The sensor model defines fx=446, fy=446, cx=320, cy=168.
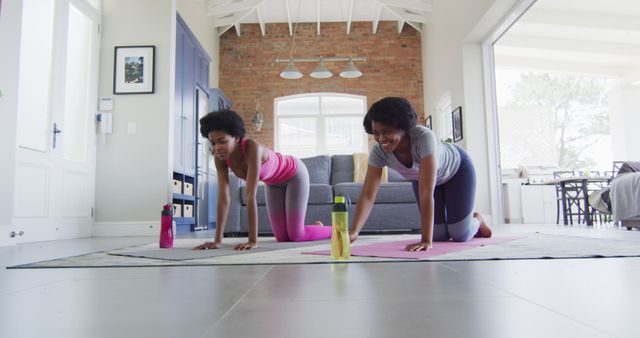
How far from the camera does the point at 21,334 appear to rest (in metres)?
0.66

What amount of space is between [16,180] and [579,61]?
9.78m

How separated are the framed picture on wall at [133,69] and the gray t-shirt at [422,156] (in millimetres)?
3835

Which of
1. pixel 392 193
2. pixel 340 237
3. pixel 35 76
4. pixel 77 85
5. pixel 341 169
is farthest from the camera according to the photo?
pixel 341 169

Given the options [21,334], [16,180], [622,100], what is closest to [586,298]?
[21,334]

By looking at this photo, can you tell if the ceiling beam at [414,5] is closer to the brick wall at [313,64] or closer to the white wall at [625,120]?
the brick wall at [313,64]

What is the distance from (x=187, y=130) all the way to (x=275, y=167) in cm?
383

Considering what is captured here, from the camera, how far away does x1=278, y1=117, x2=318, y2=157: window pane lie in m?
9.62

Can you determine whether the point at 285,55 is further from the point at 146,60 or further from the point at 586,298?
the point at 586,298

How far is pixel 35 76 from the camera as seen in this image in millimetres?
3939

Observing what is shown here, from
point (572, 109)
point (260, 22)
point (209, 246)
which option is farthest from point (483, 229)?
point (572, 109)

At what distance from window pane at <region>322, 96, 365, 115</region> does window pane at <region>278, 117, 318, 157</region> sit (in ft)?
1.28

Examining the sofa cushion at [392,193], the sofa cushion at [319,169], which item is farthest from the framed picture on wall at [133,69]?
the sofa cushion at [392,193]

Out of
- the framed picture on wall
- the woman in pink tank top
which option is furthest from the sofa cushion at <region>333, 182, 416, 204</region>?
the framed picture on wall

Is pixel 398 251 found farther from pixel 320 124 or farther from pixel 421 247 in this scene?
pixel 320 124
